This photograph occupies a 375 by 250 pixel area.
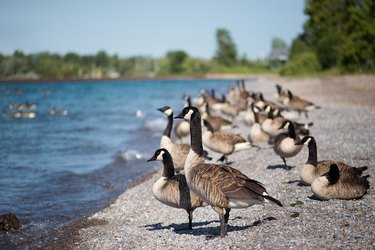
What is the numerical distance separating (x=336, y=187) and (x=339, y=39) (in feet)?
194

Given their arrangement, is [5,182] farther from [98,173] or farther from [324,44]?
[324,44]

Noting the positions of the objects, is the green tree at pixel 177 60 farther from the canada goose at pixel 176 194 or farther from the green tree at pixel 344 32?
the canada goose at pixel 176 194

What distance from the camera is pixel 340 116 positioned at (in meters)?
21.6

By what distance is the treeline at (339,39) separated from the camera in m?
52.7

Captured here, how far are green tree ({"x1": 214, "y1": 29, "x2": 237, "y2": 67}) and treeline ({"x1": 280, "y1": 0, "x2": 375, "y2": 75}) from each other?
248ft

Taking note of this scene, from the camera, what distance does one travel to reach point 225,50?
159 meters

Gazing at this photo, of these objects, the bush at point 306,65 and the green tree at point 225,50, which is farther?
the green tree at point 225,50

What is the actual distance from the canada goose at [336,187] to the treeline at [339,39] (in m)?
46.9

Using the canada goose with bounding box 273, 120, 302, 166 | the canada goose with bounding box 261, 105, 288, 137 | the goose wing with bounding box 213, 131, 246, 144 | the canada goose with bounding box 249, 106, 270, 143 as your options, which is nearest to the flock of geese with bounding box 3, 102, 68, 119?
the canada goose with bounding box 249, 106, 270, 143

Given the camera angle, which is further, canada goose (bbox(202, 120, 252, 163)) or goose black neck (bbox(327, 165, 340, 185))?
canada goose (bbox(202, 120, 252, 163))

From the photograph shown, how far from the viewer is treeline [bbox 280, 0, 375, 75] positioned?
52.7 metres

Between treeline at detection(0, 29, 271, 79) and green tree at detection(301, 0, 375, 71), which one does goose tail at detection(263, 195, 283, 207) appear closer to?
green tree at detection(301, 0, 375, 71)

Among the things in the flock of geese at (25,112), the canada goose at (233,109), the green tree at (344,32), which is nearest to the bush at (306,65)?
the green tree at (344,32)

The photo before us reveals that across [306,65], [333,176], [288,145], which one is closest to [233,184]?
[333,176]
